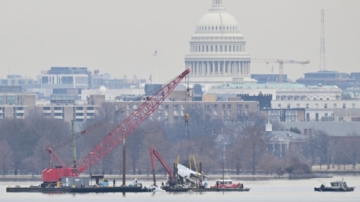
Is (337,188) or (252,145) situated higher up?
(252,145)

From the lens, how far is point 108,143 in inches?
6964

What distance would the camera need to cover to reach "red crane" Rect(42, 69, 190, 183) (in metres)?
154

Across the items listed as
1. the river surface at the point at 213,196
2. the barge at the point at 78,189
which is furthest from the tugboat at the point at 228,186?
the barge at the point at 78,189

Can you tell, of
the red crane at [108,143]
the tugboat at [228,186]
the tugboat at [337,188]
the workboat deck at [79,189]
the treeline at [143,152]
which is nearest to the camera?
the workboat deck at [79,189]

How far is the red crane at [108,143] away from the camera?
154125 millimetres

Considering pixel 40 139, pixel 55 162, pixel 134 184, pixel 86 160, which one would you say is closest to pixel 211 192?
pixel 134 184

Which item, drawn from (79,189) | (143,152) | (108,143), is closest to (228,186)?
(79,189)

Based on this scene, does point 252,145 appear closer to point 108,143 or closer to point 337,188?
point 108,143

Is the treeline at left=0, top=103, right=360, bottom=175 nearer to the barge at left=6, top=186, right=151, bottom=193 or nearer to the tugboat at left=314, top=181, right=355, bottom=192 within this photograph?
the barge at left=6, top=186, right=151, bottom=193

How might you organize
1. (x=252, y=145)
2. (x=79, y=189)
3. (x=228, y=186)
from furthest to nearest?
(x=252, y=145)
(x=228, y=186)
(x=79, y=189)

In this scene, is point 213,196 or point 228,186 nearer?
point 213,196

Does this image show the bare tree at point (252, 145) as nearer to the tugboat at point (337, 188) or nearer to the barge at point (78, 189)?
the tugboat at point (337, 188)

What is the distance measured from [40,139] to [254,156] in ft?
55.3

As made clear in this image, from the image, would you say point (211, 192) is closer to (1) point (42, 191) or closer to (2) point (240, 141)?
(1) point (42, 191)
